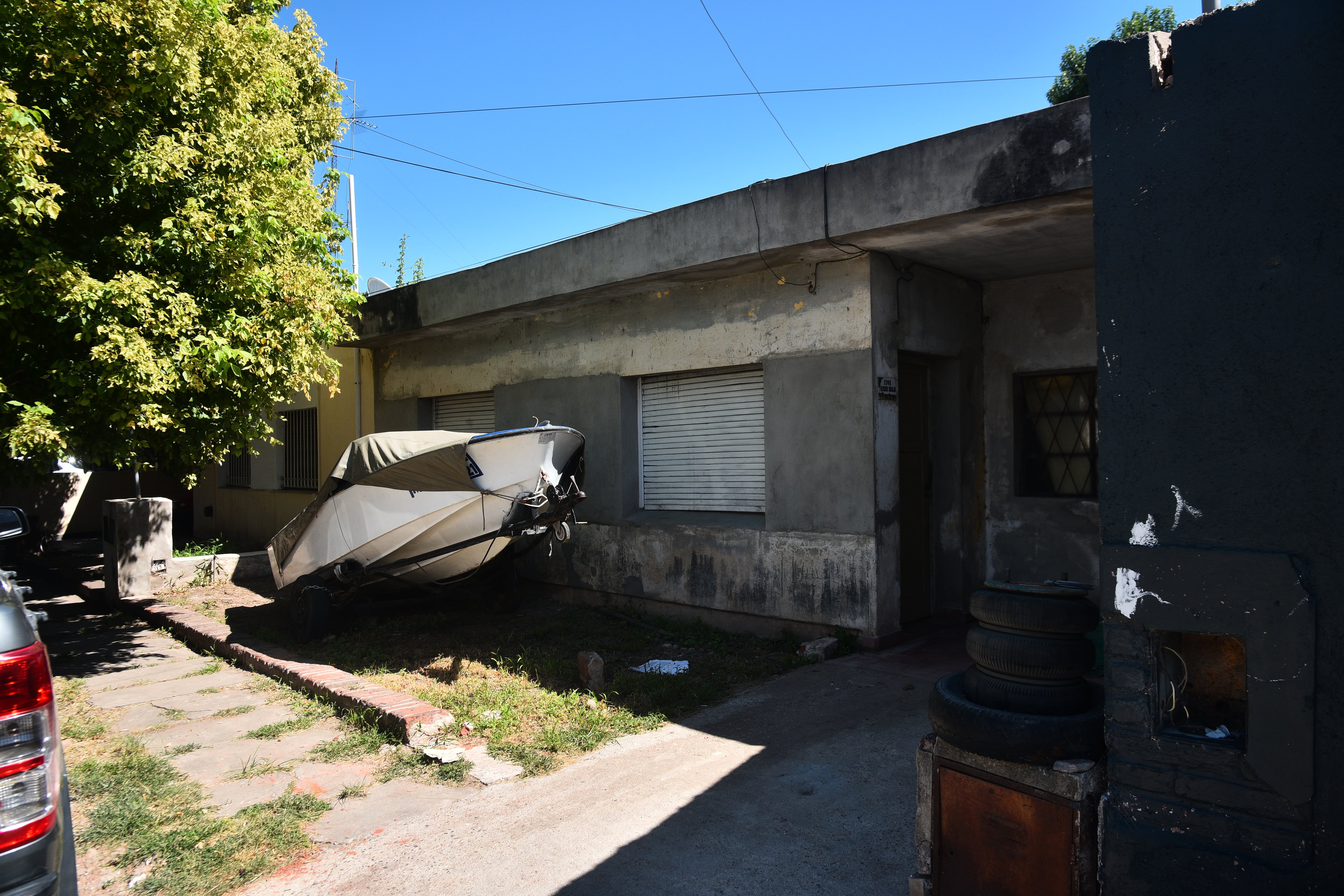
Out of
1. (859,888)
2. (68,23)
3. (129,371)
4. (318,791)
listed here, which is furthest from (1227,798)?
(68,23)

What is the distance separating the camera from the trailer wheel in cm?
782

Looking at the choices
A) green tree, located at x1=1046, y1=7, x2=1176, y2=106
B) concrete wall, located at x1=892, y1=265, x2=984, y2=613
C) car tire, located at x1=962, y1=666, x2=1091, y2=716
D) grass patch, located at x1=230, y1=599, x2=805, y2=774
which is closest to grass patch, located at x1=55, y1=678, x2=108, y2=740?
grass patch, located at x1=230, y1=599, x2=805, y2=774

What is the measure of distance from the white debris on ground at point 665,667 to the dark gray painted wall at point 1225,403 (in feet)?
14.0

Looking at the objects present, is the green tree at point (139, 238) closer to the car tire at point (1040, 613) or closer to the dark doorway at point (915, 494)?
the dark doorway at point (915, 494)

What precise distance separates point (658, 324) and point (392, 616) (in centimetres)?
448

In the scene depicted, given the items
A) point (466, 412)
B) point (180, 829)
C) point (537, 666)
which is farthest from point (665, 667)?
point (466, 412)

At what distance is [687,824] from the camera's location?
159 inches

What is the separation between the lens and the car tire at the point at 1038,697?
281 centimetres

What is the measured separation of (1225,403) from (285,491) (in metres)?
14.4

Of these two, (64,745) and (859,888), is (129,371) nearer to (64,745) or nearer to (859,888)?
(64,745)

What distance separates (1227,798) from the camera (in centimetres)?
246

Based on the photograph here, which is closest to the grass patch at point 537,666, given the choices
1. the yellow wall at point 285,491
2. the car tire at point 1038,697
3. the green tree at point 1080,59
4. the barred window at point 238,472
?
the car tire at point 1038,697

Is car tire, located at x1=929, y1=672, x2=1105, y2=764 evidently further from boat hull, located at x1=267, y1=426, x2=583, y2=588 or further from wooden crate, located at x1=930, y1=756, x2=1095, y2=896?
boat hull, located at x1=267, y1=426, x2=583, y2=588

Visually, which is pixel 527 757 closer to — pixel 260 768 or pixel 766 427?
pixel 260 768
